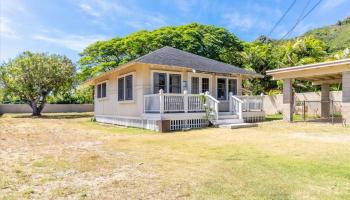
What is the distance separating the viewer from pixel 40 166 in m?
5.85

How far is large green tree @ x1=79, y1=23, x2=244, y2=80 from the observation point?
31719 mm

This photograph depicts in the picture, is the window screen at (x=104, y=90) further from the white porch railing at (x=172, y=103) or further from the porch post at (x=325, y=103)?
the porch post at (x=325, y=103)

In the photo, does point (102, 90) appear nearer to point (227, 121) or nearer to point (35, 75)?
point (227, 121)

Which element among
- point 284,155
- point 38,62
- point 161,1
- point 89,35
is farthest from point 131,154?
point 89,35

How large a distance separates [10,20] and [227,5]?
685 inches

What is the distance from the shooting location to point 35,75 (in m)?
28.4

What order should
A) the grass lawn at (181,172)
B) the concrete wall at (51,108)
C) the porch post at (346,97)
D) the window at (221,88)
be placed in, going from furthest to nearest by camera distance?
the concrete wall at (51,108) → the window at (221,88) → the porch post at (346,97) → the grass lawn at (181,172)

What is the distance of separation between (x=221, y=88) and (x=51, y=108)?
30.2 m

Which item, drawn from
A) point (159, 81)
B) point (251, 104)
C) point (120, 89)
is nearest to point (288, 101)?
point (251, 104)

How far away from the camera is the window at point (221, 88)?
16.8m

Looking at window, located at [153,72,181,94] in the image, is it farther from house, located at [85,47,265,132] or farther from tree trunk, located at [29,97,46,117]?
tree trunk, located at [29,97,46,117]

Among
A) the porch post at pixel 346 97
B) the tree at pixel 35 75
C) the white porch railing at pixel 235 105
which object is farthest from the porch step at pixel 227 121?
the tree at pixel 35 75

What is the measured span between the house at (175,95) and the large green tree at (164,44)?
1423 centimetres

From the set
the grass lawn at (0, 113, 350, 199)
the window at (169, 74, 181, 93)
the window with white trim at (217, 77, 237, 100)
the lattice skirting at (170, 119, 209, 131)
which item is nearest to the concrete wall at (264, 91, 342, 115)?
the window with white trim at (217, 77, 237, 100)
